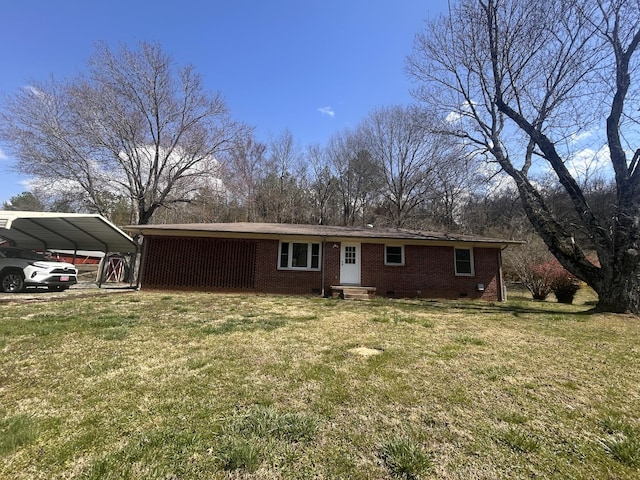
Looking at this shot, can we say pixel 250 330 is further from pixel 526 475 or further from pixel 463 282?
pixel 463 282

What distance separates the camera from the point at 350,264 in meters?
13.4

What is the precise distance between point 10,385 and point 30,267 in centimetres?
941

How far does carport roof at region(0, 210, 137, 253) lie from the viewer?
1073 cm

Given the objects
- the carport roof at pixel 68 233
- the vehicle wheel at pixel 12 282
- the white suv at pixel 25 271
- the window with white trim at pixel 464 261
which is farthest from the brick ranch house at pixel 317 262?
the vehicle wheel at pixel 12 282

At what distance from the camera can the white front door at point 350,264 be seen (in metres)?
13.2

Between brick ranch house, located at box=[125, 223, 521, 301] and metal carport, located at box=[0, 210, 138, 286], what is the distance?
1153 millimetres

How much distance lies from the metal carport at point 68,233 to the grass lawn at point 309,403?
19.4ft

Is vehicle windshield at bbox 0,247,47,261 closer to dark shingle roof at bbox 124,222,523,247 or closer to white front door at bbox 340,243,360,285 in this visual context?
dark shingle roof at bbox 124,222,523,247

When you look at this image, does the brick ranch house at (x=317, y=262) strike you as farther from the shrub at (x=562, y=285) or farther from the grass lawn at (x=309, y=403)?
the grass lawn at (x=309, y=403)

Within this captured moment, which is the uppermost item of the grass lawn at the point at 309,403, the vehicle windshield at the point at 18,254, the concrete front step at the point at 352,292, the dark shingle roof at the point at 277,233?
the dark shingle roof at the point at 277,233

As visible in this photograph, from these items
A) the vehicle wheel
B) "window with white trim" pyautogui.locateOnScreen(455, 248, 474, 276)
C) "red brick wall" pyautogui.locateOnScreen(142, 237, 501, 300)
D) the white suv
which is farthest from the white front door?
the vehicle wheel

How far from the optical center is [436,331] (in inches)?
244

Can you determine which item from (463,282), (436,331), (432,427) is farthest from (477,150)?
(432,427)

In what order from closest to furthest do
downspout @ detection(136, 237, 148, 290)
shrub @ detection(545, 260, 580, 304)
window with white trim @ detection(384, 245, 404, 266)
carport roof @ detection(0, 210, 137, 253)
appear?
1. carport roof @ detection(0, 210, 137, 253)
2. downspout @ detection(136, 237, 148, 290)
3. window with white trim @ detection(384, 245, 404, 266)
4. shrub @ detection(545, 260, 580, 304)
